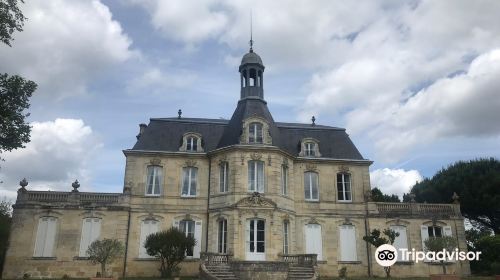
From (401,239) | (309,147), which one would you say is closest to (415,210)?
(401,239)

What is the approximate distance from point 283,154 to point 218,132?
5.21 metres

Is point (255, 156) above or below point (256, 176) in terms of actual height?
above

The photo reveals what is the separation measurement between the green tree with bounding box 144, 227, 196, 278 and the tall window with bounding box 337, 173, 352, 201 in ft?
35.2

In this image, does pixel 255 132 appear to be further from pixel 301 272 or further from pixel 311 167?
pixel 301 272

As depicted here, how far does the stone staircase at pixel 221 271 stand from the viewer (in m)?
20.9

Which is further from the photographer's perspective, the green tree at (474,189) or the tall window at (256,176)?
the green tree at (474,189)

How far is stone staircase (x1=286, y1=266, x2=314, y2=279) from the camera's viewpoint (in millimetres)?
21672

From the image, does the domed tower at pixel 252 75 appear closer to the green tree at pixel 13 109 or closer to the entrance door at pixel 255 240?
the entrance door at pixel 255 240

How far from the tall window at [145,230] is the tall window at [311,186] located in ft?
32.5

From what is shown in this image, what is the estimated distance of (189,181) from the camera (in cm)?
2717

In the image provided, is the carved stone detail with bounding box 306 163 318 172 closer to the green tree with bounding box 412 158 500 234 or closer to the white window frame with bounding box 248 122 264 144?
the white window frame with bounding box 248 122 264 144

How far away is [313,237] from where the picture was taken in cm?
2700

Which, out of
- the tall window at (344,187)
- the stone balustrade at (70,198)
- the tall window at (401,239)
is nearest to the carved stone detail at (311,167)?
the tall window at (344,187)

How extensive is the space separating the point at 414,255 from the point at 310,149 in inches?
378
